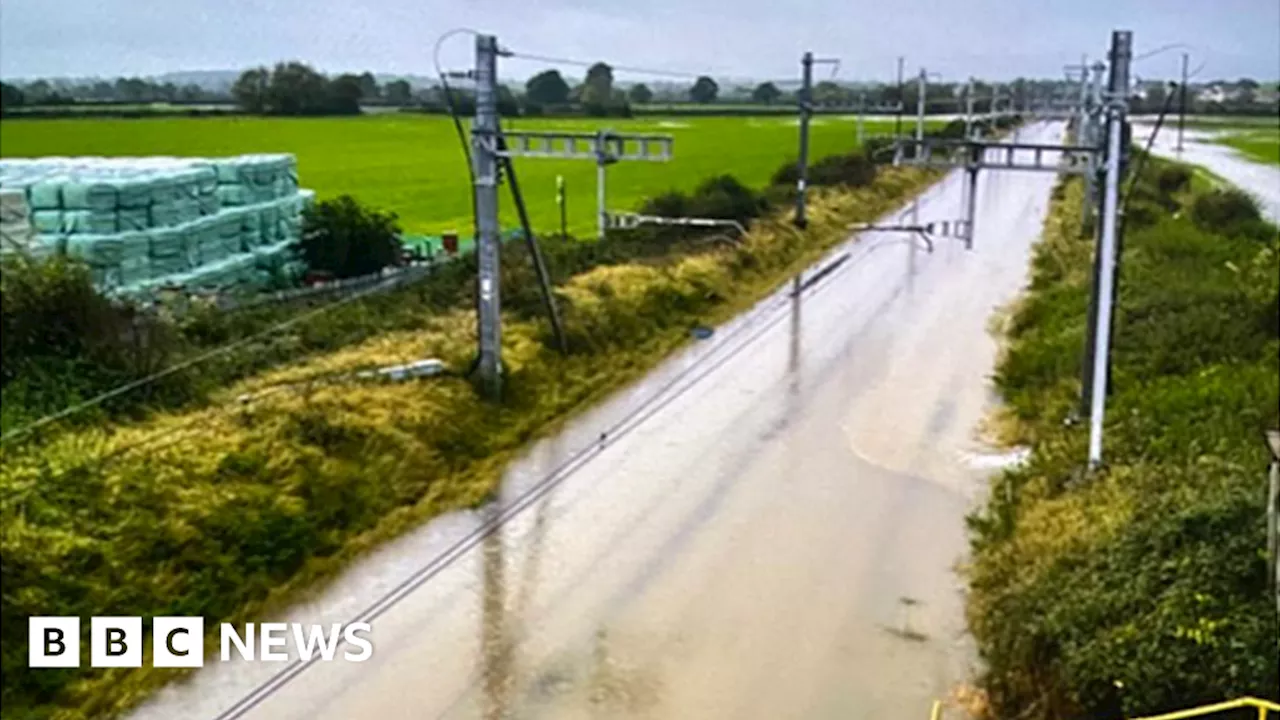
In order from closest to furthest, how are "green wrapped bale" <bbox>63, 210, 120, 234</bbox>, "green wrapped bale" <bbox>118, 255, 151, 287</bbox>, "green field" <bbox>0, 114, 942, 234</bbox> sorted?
1. "green field" <bbox>0, 114, 942, 234</bbox>
2. "green wrapped bale" <bbox>63, 210, 120, 234</bbox>
3. "green wrapped bale" <bbox>118, 255, 151, 287</bbox>

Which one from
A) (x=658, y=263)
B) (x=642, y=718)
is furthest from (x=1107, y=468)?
(x=658, y=263)

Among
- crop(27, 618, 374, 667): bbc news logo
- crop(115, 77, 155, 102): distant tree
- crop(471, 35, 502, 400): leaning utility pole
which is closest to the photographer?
crop(27, 618, 374, 667): bbc news logo

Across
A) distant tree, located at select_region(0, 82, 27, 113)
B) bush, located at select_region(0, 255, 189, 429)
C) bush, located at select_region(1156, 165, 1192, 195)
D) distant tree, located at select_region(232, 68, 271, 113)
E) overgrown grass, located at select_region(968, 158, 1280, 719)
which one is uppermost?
distant tree, located at select_region(232, 68, 271, 113)

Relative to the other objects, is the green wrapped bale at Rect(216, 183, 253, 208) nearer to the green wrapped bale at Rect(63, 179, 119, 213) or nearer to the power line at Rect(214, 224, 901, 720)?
the green wrapped bale at Rect(63, 179, 119, 213)

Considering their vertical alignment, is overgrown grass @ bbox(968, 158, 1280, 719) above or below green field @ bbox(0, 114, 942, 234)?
below

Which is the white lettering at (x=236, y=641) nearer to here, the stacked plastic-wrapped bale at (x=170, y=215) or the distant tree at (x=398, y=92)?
the stacked plastic-wrapped bale at (x=170, y=215)

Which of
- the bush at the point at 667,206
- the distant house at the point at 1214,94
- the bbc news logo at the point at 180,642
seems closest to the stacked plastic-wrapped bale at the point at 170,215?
the bbc news logo at the point at 180,642

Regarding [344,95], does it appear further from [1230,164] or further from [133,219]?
[1230,164]

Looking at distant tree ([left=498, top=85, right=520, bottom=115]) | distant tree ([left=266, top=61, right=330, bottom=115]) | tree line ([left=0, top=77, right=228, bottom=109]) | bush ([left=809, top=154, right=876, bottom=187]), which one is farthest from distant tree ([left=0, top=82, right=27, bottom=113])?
bush ([left=809, top=154, right=876, bottom=187])

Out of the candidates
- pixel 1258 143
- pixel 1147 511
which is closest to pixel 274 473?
pixel 1147 511
